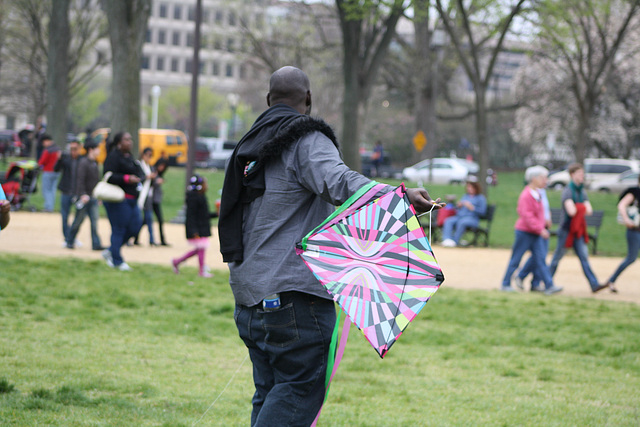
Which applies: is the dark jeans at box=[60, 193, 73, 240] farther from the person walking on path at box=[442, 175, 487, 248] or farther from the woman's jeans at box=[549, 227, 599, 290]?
the person walking on path at box=[442, 175, 487, 248]

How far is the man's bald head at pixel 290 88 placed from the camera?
3686mm

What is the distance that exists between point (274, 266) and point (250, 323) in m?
0.29

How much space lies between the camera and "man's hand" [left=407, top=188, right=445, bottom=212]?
10.6 feet

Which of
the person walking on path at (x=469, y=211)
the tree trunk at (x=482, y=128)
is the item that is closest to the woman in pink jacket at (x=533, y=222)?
the person walking on path at (x=469, y=211)

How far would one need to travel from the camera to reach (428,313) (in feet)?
31.2

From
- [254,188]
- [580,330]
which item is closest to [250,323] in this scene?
[254,188]

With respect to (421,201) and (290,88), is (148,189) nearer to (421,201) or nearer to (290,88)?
(290,88)

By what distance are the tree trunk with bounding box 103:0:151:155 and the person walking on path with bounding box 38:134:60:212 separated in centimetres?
182

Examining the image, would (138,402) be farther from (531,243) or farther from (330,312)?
(531,243)

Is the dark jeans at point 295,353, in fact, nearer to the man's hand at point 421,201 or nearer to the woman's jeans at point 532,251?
the man's hand at point 421,201

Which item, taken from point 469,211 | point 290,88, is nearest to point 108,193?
point 290,88

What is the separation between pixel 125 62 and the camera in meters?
17.4

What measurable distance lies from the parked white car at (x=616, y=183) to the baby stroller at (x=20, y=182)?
28298 millimetres

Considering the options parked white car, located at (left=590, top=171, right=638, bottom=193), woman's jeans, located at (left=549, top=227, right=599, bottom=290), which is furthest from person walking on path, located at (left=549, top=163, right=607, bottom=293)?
parked white car, located at (left=590, top=171, right=638, bottom=193)
